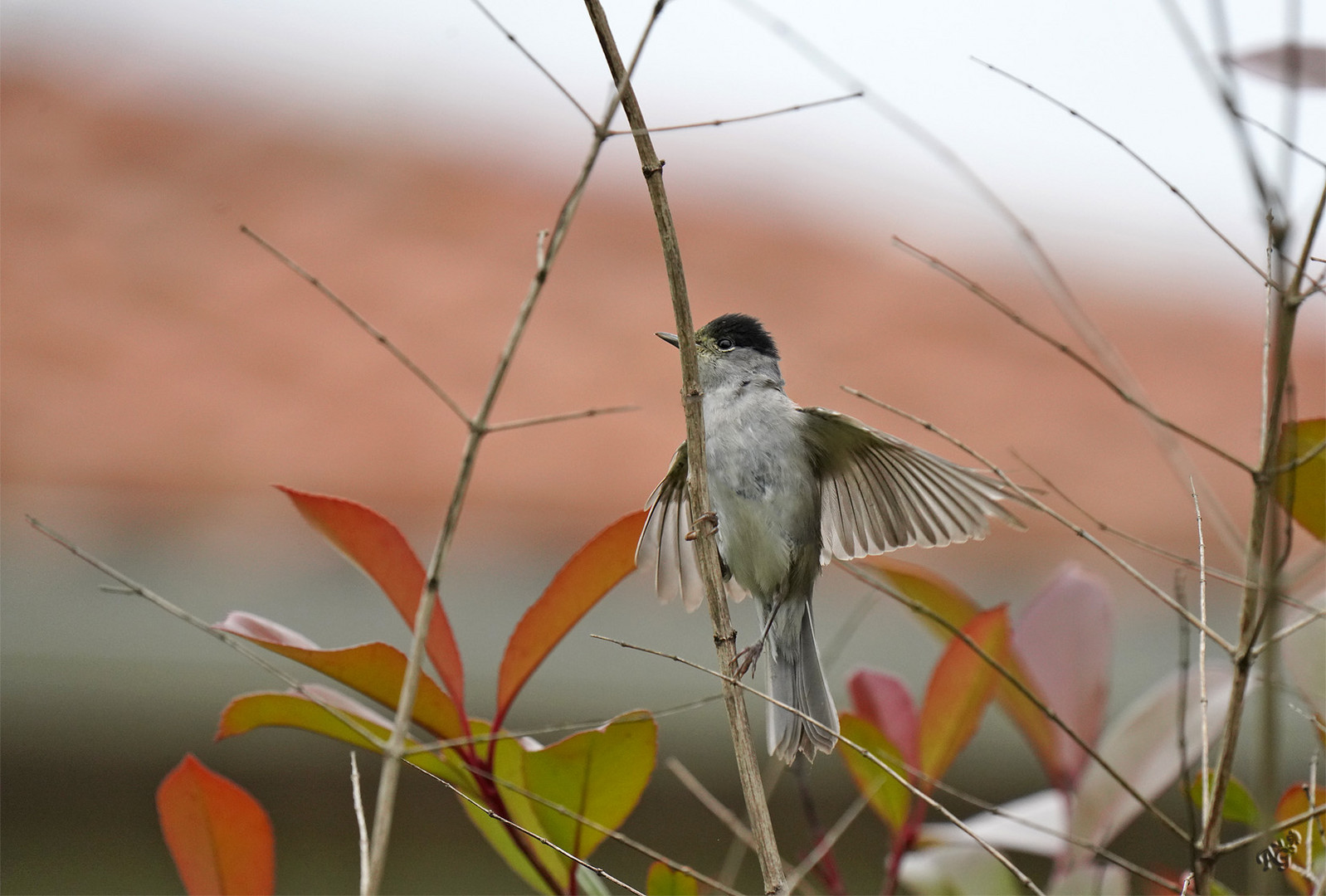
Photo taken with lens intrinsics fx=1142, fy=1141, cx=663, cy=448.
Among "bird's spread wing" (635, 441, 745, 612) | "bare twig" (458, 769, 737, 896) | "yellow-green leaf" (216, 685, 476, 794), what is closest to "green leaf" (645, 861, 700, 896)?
"bare twig" (458, 769, 737, 896)

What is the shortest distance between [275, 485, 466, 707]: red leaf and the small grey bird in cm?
76

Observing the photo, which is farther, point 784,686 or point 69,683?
point 69,683

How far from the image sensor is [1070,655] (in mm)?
1820

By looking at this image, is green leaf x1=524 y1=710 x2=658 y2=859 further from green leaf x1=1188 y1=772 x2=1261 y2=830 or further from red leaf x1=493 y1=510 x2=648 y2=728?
green leaf x1=1188 y1=772 x2=1261 y2=830

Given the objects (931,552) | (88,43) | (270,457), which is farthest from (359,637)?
(88,43)

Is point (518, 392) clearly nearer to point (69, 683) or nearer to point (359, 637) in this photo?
point (359, 637)

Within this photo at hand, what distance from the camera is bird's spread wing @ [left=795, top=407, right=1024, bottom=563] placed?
2.17 m

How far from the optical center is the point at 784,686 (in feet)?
7.57

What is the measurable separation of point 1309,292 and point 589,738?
924mm

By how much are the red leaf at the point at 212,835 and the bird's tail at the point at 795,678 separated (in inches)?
34.6

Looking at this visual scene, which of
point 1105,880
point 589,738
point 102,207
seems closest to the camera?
point 589,738

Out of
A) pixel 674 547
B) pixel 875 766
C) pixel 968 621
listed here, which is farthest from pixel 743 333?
pixel 875 766

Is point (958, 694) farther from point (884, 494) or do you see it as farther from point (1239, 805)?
point (884, 494)

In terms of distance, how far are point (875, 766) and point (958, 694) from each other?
18 centimetres
